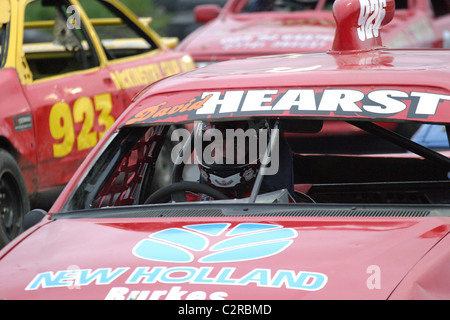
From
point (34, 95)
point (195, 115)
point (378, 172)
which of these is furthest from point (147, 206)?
point (34, 95)

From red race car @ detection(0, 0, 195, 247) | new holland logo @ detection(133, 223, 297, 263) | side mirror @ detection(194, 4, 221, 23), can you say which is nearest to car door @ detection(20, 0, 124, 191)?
red race car @ detection(0, 0, 195, 247)

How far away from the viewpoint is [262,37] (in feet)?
29.9

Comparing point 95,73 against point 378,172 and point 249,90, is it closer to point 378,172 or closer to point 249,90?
point 378,172

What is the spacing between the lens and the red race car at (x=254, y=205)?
2779 mm

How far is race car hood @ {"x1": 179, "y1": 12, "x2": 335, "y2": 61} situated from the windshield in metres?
0.34

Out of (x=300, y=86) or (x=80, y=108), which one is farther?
(x=80, y=108)

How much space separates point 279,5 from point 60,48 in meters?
2.95

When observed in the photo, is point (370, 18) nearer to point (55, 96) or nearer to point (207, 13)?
point (55, 96)

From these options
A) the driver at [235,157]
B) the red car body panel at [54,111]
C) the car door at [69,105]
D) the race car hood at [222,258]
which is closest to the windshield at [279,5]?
the car door at [69,105]

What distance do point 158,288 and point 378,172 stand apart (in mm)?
2409

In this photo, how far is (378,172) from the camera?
4934 mm

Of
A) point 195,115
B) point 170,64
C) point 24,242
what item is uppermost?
point 195,115

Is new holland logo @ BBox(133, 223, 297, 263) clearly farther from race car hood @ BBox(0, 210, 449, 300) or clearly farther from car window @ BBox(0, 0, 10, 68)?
car window @ BBox(0, 0, 10, 68)

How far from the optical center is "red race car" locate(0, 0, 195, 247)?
591 cm
